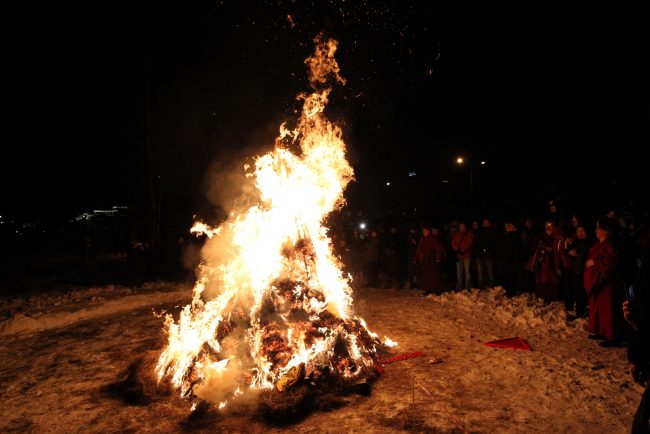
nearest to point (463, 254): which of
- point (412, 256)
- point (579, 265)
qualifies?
point (412, 256)

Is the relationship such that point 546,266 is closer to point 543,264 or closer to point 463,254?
point 543,264

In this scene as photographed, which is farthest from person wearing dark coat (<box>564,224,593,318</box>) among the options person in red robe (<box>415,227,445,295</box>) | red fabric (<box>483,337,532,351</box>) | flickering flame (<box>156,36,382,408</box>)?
flickering flame (<box>156,36,382,408</box>)

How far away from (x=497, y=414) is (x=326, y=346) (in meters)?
2.30

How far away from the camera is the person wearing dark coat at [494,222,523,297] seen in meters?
10.2

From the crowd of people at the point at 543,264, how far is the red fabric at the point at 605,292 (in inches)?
0.5

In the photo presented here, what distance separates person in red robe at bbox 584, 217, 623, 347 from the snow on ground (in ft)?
0.97

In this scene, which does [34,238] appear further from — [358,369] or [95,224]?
[358,369]

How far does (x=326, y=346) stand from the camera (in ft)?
19.5

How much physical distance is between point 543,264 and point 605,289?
105 inches

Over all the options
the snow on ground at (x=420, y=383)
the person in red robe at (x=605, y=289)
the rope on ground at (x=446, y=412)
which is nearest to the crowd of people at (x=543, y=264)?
the person in red robe at (x=605, y=289)

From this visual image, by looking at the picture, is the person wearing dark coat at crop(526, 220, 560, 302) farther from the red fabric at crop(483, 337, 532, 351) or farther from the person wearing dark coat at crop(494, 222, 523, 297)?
the red fabric at crop(483, 337, 532, 351)

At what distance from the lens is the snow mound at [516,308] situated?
7.89 metres

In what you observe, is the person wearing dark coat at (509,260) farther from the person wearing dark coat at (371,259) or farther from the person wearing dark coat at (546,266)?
the person wearing dark coat at (371,259)

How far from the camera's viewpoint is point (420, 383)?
18.4ft
